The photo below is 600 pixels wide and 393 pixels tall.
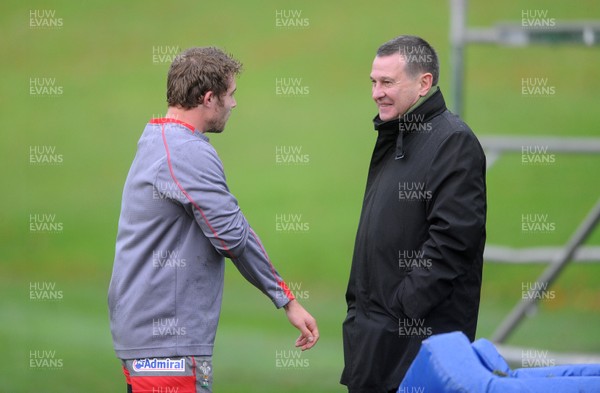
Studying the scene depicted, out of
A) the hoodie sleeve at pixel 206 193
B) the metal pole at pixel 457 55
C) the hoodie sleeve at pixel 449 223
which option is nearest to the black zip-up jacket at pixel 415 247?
the hoodie sleeve at pixel 449 223

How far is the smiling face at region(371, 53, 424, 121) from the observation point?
3.62 m

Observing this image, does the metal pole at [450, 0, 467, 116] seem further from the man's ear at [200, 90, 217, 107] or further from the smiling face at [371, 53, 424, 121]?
the man's ear at [200, 90, 217, 107]

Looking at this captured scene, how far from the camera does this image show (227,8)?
12.8 meters

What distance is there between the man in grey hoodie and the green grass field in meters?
5.77

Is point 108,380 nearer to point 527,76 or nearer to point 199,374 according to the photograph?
point 199,374

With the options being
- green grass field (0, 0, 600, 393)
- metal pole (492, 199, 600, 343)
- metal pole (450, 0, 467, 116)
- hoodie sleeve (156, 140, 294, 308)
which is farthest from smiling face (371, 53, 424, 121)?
green grass field (0, 0, 600, 393)

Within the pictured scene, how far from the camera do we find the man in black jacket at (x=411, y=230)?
3445 mm

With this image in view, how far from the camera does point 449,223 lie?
134 inches

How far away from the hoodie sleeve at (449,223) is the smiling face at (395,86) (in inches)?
8.9

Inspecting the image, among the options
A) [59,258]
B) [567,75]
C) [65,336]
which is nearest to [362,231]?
[65,336]

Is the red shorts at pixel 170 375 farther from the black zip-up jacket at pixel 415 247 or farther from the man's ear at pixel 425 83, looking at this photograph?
the man's ear at pixel 425 83

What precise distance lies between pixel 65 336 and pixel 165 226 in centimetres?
485

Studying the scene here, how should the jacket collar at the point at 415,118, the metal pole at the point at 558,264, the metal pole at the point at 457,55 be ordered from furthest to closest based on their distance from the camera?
the metal pole at the point at 558,264
the metal pole at the point at 457,55
the jacket collar at the point at 415,118

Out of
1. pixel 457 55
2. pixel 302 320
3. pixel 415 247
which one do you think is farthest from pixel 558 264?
pixel 302 320
